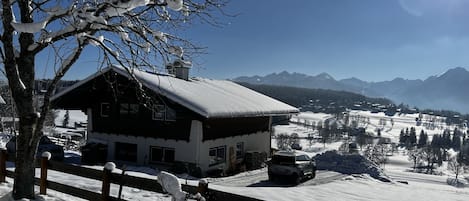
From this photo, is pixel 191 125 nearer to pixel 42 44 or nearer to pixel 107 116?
pixel 107 116

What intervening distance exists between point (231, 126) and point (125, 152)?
→ 5778 mm

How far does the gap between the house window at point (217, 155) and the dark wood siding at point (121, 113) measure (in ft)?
5.86

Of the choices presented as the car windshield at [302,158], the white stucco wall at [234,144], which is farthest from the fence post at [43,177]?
the car windshield at [302,158]

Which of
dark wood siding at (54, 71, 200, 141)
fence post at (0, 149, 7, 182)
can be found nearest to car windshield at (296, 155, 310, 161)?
dark wood siding at (54, 71, 200, 141)

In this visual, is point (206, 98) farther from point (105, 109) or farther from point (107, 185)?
point (107, 185)

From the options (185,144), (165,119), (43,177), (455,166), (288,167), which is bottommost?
(455,166)

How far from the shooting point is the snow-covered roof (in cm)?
1969

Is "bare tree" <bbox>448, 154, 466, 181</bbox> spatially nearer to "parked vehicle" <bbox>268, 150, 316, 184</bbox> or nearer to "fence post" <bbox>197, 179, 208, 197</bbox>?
"parked vehicle" <bbox>268, 150, 316, 184</bbox>

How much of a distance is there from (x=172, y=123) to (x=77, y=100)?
6310 millimetres

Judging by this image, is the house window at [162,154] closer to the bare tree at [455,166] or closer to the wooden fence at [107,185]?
the wooden fence at [107,185]

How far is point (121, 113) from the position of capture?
2278cm

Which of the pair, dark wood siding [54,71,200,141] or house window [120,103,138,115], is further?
house window [120,103,138,115]

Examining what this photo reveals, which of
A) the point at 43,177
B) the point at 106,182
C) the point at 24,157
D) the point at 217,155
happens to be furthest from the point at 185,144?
the point at 106,182

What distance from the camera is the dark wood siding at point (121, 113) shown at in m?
21.0
